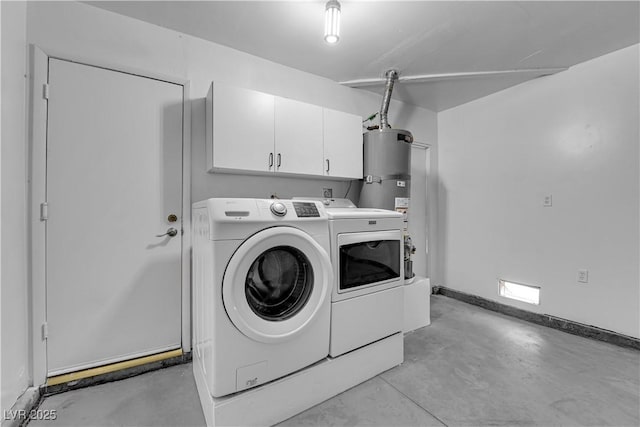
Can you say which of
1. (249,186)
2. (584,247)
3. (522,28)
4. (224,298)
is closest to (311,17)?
(249,186)

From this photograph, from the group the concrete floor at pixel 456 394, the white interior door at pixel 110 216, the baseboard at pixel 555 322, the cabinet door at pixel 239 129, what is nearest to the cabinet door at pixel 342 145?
the cabinet door at pixel 239 129

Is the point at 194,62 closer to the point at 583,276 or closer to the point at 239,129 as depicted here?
the point at 239,129

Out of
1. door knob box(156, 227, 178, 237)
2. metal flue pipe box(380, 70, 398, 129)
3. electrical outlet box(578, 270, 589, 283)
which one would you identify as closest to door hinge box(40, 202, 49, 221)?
door knob box(156, 227, 178, 237)

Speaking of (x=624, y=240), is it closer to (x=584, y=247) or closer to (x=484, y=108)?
(x=584, y=247)

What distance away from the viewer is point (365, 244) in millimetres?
1771

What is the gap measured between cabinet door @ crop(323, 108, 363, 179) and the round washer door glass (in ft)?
3.37

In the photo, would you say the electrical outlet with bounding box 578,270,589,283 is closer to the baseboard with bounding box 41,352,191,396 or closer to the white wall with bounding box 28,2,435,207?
the white wall with bounding box 28,2,435,207

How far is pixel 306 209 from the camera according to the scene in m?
1.52

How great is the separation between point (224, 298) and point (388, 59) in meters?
2.31

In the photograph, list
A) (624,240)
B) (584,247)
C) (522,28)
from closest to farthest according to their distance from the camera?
(522,28)
(624,240)
(584,247)

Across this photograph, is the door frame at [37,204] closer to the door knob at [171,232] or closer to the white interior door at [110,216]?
the white interior door at [110,216]

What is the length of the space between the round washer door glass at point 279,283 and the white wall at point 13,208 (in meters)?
1.22

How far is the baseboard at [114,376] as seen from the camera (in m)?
1.61
